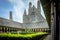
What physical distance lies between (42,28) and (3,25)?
1371 cm

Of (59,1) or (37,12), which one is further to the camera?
(37,12)

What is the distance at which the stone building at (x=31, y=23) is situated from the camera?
4397 cm

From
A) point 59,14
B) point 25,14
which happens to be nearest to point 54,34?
point 59,14

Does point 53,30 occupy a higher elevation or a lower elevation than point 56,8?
lower

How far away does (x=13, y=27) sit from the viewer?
45.4 meters

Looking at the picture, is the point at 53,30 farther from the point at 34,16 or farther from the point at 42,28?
the point at 34,16

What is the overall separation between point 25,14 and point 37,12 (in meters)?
5.18

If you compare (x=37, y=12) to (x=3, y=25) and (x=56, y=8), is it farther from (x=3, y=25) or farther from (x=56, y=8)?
(x=56, y=8)

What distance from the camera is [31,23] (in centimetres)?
5459

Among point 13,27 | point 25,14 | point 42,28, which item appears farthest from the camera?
point 25,14

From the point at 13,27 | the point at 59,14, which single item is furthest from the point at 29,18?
the point at 59,14

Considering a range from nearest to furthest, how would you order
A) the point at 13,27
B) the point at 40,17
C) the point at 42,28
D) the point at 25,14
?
the point at 13,27
the point at 42,28
the point at 40,17
the point at 25,14

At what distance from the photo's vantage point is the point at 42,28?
49.6 m

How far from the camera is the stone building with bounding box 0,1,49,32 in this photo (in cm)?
4397
